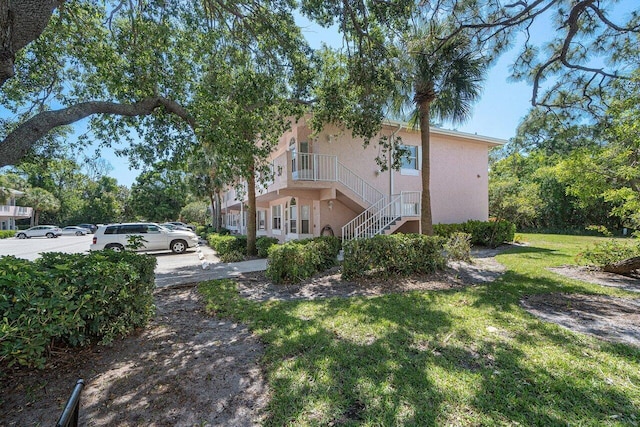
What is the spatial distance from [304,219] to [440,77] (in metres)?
8.49

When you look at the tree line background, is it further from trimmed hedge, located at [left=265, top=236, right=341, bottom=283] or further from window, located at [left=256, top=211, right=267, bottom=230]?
window, located at [left=256, top=211, right=267, bottom=230]

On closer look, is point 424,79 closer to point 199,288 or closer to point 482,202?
point 199,288

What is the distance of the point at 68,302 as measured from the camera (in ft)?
10.2

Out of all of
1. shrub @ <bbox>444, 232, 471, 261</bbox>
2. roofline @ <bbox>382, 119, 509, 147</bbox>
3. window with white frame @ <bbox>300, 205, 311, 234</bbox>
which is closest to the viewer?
shrub @ <bbox>444, 232, 471, 261</bbox>

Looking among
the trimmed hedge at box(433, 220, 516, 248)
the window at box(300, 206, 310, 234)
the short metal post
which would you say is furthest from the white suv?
the short metal post

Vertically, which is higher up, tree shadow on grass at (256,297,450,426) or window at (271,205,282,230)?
window at (271,205,282,230)

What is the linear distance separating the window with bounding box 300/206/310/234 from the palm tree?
6340mm

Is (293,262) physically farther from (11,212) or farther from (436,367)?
(11,212)

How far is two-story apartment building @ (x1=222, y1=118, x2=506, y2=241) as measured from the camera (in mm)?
11883

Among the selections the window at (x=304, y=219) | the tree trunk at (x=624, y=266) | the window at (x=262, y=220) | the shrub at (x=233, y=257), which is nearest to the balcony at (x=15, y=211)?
the window at (x=262, y=220)

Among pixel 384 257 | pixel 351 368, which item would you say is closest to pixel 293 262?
pixel 384 257

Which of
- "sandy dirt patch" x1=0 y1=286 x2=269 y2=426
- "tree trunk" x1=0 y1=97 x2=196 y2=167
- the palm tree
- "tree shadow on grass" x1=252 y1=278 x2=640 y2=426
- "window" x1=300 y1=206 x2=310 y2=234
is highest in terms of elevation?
the palm tree

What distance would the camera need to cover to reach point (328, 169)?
39.5 feet

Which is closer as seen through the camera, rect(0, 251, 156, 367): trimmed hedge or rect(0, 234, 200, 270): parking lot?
rect(0, 251, 156, 367): trimmed hedge
